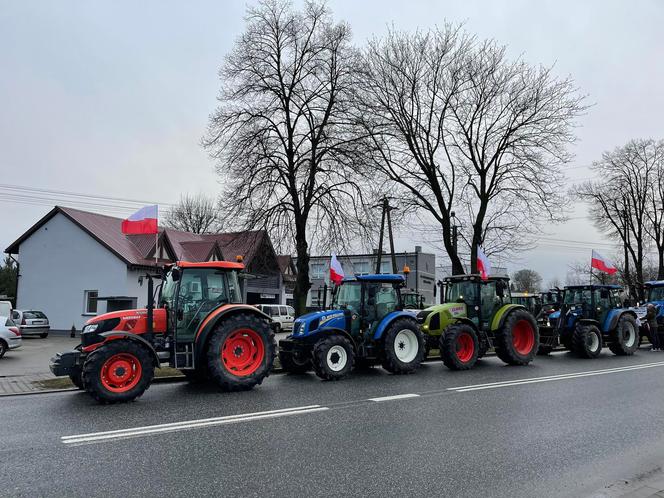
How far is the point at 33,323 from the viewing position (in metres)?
26.4

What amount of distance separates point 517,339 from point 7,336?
15254mm

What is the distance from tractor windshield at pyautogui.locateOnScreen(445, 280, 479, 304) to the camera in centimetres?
1489

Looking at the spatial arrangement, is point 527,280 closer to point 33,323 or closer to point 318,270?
point 318,270

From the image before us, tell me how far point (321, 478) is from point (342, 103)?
14.3 meters

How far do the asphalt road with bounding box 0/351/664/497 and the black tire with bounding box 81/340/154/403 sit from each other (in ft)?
0.77

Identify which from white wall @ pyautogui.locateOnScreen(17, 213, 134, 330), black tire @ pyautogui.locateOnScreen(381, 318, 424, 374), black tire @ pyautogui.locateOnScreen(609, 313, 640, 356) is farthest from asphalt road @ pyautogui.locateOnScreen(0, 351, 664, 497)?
white wall @ pyautogui.locateOnScreen(17, 213, 134, 330)

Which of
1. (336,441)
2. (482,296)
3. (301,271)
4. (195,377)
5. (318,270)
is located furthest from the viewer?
(318,270)

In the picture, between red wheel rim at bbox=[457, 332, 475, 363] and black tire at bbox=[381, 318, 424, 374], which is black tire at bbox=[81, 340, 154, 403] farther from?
red wheel rim at bbox=[457, 332, 475, 363]

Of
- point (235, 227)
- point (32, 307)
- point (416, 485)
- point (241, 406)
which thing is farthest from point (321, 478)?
point (32, 307)

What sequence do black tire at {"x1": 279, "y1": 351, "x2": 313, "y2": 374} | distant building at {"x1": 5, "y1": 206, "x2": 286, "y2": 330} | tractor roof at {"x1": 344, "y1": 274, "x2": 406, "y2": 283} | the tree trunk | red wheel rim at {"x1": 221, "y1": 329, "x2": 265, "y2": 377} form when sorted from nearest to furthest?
red wheel rim at {"x1": 221, "y1": 329, "x2": 265, "y2": 377} → black tire at {"x1": 279, "y1": 351, "x2": 313, "y2": 374} → tractor roof at {"x1": 344, "y1": 274, "x2": 406, "y2": 283} → the tree trunk → distant building at {"x1": 5, "y1": 206, "x2": 286, "y2": 330}

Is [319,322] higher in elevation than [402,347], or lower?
higher

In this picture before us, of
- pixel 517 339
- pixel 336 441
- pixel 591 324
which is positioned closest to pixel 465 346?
pixel 517 339

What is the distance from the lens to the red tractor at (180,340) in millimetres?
8680

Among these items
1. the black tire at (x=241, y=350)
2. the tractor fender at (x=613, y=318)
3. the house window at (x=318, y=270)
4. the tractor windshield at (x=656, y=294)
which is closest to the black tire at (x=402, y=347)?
the black tire at (x=241, y=350)
